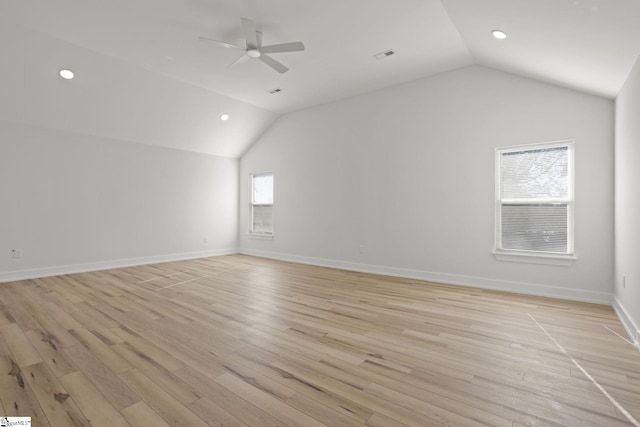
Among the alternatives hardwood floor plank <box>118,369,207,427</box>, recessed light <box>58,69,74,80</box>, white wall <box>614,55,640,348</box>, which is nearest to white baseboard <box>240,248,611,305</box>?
white wall <box>614,55,640,348</box>

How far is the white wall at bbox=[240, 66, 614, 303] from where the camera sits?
3.82m

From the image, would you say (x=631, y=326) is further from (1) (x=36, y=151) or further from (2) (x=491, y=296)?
(1) (x=36, y=151)

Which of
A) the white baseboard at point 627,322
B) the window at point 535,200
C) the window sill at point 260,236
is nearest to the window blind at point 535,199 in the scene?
the window at point 535,200

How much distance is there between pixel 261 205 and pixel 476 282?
5.02 m

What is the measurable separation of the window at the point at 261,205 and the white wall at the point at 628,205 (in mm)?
5926

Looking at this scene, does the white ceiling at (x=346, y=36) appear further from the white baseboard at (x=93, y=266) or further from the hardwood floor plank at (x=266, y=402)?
the hardwood floor plank at (x=266, y=402)

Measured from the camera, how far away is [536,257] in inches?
161

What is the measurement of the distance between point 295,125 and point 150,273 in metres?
4.06

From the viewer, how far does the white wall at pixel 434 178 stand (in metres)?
3.82

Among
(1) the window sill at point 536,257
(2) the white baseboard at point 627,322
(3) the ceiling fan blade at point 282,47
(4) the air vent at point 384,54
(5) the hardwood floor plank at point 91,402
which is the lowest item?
(5) the hardwood floor plank at point 91,402

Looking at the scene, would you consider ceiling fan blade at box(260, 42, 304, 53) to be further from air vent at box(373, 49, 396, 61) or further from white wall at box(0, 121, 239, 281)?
white wall at box(0, 121, 239, 281)

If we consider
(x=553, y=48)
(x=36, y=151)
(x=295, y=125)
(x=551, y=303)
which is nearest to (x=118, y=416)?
(x=551, y=303)

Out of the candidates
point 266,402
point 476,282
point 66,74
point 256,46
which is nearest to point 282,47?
point 256,46

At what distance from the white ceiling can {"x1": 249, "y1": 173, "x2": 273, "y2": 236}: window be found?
115 inches
